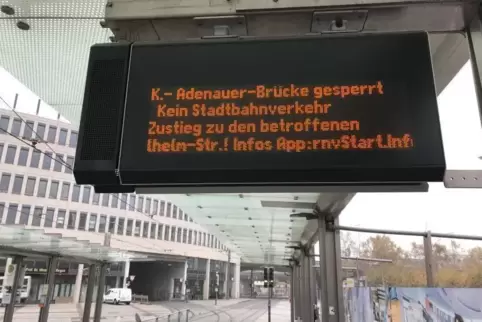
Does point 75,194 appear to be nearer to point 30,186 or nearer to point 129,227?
point 30,186

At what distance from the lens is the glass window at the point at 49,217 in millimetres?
41056

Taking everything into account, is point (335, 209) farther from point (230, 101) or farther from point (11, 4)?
point (11, 4)

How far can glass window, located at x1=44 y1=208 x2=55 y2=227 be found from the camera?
4106 cm

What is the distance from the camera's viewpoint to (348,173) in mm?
2260

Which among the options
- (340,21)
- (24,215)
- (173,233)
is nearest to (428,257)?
(340,21)

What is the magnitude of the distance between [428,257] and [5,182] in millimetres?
43197

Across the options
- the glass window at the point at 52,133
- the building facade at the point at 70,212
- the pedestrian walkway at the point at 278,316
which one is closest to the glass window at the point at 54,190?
the building facade at the point at 70,212

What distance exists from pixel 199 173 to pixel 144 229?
163 ft

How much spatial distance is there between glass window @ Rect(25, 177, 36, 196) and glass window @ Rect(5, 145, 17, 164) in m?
2.48

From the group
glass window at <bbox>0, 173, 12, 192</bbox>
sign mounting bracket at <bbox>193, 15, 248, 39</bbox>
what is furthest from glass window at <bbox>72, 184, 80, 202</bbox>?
sign mounting bracket at <bbox>193, 15, 248, 39</bbox>

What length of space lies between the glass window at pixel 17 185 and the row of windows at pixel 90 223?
1.32 meters

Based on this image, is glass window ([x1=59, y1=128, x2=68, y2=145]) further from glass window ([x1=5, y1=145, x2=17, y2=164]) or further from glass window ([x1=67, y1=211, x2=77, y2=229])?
glass window ([x1=67, y1=211, x2=77, y2=229])

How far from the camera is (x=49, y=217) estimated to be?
4153 cm

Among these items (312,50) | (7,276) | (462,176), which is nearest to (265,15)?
(312,50)
